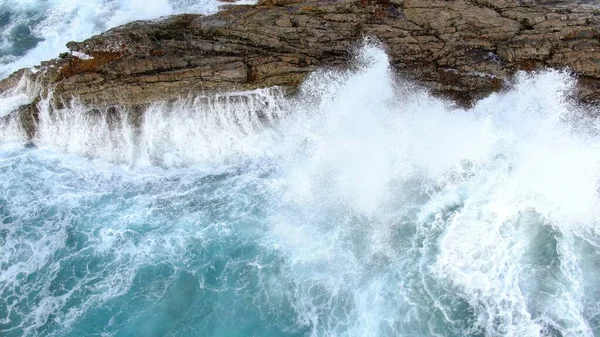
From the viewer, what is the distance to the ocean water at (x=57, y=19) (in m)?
28.7

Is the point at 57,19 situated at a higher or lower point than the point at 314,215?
higher

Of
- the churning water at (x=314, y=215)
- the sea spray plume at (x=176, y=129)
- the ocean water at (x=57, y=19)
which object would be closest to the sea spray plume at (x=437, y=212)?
the churning water at (x=314, y=215)

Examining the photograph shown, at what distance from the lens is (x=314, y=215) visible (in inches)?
870

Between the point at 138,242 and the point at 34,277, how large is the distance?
4.44 meters

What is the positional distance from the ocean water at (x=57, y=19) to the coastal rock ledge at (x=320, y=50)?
292 cm

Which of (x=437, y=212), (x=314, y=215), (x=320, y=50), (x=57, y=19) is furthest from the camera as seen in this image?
(x=57, y=19)

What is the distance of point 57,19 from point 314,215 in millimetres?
22744

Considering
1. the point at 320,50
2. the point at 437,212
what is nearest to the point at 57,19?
the point at 320,50

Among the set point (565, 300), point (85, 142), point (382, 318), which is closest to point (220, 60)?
point (85, 142)

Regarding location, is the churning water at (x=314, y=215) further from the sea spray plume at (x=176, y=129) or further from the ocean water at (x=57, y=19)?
the ocean water at (x=57, y=19)

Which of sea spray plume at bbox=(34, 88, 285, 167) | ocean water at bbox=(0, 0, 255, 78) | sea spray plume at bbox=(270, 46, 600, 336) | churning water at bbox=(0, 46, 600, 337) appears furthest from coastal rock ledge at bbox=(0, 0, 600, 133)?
ocean water at bbox=(0, 0, 255, 78)

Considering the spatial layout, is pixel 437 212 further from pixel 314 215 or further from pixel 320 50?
pixel 320 50

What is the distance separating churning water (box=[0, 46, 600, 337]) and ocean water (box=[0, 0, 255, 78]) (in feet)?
21.7

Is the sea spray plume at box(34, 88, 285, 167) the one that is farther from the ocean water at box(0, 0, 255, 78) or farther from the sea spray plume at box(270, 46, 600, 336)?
the ocean water at box(0, 0, 255, 78)
